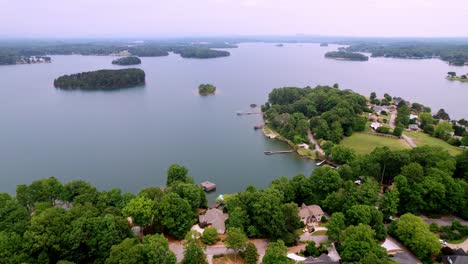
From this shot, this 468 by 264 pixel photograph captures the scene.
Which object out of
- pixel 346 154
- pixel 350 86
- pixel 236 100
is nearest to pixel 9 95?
pixel 236 100

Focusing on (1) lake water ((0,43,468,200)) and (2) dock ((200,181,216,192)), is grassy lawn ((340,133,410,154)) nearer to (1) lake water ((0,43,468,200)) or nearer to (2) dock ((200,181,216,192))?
(1) lake water ((0,43,468,200))

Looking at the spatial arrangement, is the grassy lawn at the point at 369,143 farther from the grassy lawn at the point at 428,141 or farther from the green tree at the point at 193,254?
the green tree at the point at 193,254

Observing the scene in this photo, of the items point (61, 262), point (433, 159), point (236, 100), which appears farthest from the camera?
point (236, 100)

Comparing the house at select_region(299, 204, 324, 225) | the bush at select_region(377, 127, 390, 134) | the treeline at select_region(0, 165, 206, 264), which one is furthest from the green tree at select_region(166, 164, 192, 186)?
the bush at select_region(377, 127, 390, 134)

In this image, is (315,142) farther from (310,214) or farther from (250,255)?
(250,255)

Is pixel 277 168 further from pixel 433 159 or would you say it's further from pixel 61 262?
pixel 61 262

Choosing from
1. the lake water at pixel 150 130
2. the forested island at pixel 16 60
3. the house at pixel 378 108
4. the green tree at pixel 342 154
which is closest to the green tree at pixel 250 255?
the lake water at pixel 150 130
